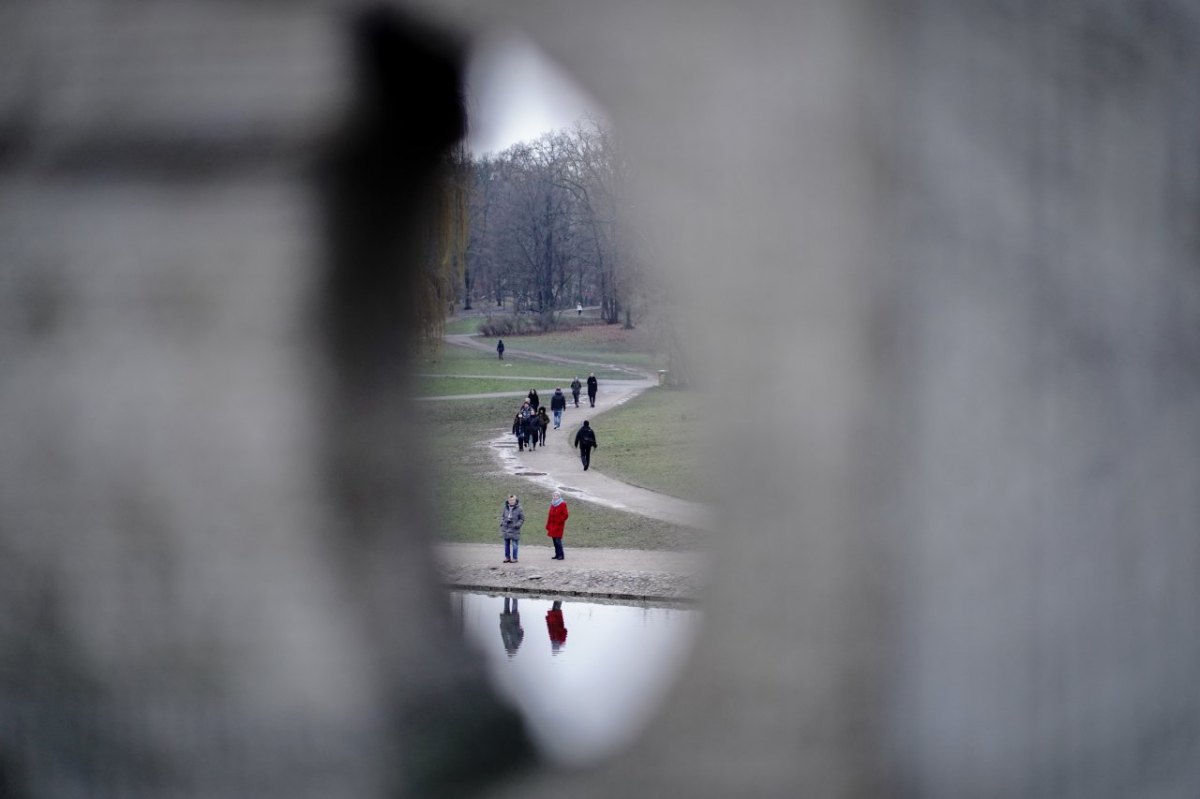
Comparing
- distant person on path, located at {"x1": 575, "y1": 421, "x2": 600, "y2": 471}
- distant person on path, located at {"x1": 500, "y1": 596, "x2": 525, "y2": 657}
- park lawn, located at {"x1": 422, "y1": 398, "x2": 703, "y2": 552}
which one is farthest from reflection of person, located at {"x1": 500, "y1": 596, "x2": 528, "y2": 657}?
distant person on path, located at {"x1": 575, "y1": 421, "x2": 600, "y2": 471}

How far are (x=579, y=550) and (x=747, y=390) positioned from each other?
8.72 metres

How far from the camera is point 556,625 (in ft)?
25.2

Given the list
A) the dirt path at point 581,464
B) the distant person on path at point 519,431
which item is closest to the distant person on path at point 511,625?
the dirt path at point 581,464

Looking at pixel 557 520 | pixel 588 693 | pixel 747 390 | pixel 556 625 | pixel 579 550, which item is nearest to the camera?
pixel 747 390

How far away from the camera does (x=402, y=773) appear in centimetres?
196

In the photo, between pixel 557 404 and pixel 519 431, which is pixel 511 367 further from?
pixel 557 404

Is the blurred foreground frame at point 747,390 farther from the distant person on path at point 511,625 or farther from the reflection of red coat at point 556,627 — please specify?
the reflection of red coat at point 556,627

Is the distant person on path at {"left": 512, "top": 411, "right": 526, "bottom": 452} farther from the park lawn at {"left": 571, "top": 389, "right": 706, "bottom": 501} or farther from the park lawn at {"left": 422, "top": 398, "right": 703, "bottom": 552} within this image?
the park lawn at {"left": 571, "top": 389, "right": 706, "bottom": 501}

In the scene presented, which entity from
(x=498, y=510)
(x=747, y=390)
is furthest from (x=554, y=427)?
(x=747, y=390)

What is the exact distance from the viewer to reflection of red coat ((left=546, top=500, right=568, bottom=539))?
10.0 meters

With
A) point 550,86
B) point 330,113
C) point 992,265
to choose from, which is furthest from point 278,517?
point 992,265

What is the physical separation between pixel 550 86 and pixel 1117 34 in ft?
3.17

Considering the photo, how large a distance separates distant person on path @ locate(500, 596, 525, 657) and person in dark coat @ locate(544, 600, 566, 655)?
27 mm

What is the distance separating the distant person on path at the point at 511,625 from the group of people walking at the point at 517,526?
3.43 ft
